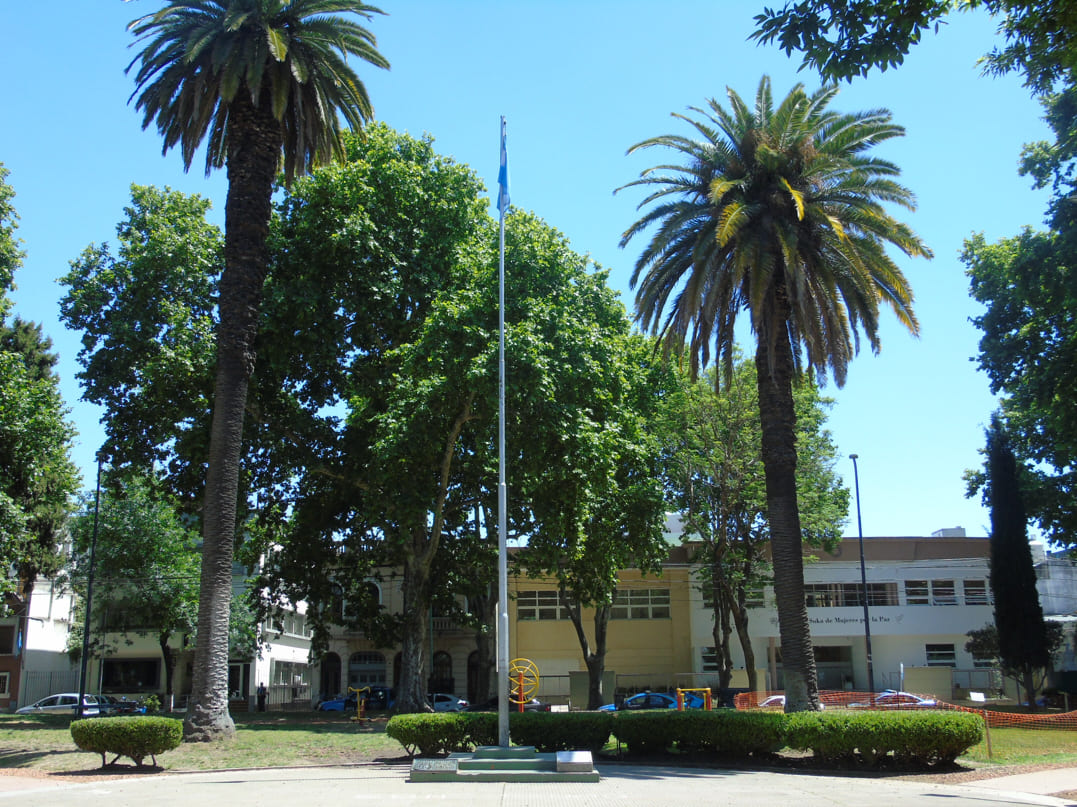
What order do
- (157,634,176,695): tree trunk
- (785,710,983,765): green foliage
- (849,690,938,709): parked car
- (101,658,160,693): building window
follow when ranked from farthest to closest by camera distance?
(101,658,160,693): building window < (157,634,176,695): tree trunk < (849,690,938,709): parked car < (785,710,983,765): green foliage

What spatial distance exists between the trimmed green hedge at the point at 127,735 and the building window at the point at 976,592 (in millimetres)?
43931

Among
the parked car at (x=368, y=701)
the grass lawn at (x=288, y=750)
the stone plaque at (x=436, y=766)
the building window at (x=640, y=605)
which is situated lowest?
the parked car at (x=368, y=701)

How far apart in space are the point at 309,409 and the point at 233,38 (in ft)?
42.9

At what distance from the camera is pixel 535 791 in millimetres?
14523

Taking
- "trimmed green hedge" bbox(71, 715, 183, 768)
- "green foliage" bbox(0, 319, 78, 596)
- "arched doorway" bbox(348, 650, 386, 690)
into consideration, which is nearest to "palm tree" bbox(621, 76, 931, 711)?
"trimmed green hedge" bbox(71, 715, 183, 768)

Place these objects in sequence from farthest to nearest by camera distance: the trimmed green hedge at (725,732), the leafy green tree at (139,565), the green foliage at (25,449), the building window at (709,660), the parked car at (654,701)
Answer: the building window at (709,660)
the leafy green tree at (139,565)
the parked car at (654,701)
the green foliage at (25,449)
the trimmed green hedge at (725,732)

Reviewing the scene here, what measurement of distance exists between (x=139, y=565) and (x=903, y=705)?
38.0 meters

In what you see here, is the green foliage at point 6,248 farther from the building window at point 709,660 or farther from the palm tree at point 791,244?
the building window at point 709,660

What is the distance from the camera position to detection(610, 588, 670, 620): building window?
164ft

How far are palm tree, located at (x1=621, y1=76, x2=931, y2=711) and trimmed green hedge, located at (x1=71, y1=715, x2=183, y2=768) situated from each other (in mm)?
13757

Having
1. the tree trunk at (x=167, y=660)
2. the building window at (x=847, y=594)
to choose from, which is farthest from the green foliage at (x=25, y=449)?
the building window at (x=847, y=594)

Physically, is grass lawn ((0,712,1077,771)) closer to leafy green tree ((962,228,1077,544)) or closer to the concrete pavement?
the concrete pavement

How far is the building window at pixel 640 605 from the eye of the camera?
49.9 metres

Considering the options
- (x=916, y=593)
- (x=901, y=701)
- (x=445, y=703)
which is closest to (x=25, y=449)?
(x=445, y=703)
